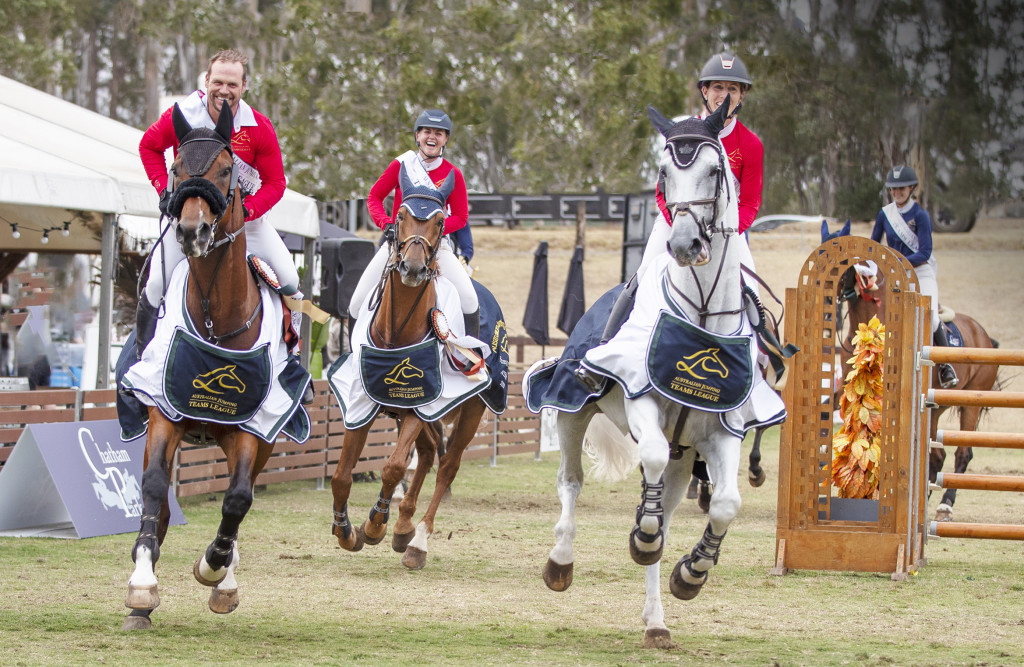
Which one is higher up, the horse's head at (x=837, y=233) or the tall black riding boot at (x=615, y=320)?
the horse's head at (x=837, y=233)

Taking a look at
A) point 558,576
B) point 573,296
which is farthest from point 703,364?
point 573,296

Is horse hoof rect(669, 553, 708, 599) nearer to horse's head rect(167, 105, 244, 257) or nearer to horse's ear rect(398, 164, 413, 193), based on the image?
horse's head rect(167, 105, 244, 257)

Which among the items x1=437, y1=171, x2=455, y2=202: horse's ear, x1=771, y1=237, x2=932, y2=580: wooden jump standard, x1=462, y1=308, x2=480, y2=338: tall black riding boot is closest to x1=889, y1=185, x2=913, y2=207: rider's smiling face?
x1=771, y1=237, x2=932, y2=580: wooden jump standard

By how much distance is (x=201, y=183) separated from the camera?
5.46 m

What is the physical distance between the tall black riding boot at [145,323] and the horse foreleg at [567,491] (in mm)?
2246

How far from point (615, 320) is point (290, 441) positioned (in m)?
7.59

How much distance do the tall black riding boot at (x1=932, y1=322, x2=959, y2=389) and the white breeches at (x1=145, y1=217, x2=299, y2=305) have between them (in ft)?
24.4

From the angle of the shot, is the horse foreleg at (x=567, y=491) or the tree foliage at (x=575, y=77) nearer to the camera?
the horse foreleg at (x=567, y=491)

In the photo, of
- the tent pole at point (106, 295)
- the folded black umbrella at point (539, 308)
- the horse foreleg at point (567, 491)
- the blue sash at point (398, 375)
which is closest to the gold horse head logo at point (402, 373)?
the blue sash at point (398, 375)

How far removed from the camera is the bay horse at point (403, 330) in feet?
25.8

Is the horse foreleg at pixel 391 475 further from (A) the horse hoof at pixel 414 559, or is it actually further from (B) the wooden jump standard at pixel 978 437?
(B) the wooden jump standard at pixel 978 437

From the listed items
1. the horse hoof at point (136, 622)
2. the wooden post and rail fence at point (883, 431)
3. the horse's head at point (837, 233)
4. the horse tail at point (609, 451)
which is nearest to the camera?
the horse hoof at point (136, 622)

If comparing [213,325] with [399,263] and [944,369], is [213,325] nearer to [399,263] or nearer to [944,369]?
[399,263]

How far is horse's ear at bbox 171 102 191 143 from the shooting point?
5.80m
